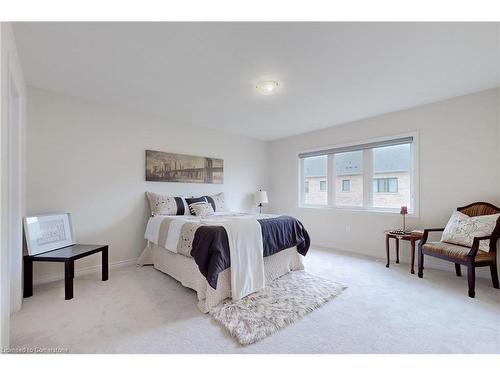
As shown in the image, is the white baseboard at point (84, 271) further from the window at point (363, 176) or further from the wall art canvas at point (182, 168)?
the window at point (363, 176)

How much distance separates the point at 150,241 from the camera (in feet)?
10.8

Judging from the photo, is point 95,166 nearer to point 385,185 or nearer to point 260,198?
point 260,198

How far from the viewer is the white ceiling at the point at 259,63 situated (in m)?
1.71

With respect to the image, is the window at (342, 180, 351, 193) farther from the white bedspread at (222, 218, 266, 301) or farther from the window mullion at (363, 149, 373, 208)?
the white bedspread at (222, 218, 266, 301)

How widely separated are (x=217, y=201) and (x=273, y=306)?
2411mm

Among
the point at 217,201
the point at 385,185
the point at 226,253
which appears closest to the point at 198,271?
the point at 226,253

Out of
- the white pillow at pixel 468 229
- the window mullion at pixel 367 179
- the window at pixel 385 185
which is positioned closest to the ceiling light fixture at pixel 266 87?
the window mullion at pixel 367 179

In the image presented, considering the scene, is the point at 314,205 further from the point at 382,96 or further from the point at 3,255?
the point at 3,255

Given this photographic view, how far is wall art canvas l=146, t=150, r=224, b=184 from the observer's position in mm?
3652

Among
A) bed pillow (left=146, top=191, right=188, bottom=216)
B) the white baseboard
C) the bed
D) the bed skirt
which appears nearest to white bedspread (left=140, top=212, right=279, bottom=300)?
the bed

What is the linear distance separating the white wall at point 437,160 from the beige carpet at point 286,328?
104cm

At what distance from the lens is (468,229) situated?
2.58 metres
